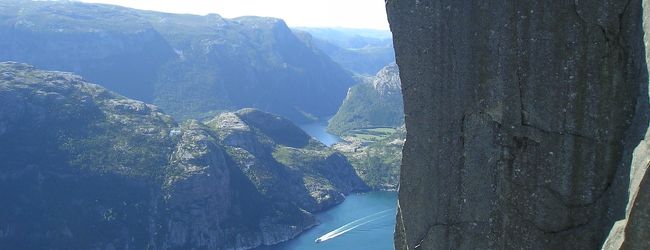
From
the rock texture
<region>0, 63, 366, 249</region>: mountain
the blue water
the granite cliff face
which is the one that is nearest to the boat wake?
the blue water

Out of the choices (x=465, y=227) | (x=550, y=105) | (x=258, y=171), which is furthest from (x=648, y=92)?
(x=258, y=171)

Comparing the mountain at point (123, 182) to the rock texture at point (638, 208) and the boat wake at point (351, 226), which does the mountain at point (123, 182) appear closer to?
the boat wake at point (351, 226)

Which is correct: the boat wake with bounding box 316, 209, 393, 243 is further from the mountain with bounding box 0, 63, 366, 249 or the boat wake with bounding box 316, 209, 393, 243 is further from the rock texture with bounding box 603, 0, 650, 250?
the rock texture with bounding box 603, 0, 650, 250

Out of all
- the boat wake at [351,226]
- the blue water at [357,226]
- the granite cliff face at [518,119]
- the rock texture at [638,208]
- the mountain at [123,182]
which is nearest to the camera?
the rock texture at [638,208]

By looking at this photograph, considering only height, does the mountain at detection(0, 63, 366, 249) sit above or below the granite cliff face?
below

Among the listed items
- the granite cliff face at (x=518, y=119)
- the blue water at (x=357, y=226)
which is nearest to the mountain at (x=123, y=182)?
the blue water at (x=357, y=226)

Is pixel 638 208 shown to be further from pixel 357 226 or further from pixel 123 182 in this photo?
pixel 123 182

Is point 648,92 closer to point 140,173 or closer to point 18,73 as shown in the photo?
point 140,173

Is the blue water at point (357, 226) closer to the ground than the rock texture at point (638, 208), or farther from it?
closer to the ground
